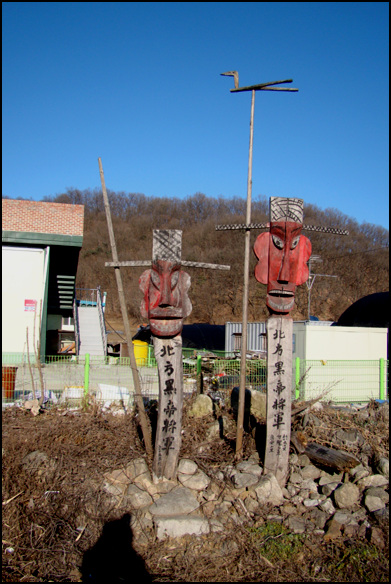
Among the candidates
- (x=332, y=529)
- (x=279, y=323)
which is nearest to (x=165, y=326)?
(x=279, y=323)

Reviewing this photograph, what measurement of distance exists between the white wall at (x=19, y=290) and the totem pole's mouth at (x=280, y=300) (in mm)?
13400

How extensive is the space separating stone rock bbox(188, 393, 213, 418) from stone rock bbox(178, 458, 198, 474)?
1.80 meters

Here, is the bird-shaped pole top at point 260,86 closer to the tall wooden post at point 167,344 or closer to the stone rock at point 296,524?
the tall wooden post at point 167,344

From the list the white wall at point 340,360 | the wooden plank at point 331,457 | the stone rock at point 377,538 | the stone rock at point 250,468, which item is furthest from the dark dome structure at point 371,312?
the stone rock at point 377,538

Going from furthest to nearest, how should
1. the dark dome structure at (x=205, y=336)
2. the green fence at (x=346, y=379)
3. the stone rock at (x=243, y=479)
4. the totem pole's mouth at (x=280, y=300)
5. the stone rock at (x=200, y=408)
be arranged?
1. the dark dome structure at (x=205, y=336)
2. the green fence at (x=346, y=379)
3. the stone rock at (x=200, y=408)
4. the totem pole's mouth at (x=280, y=300)
5. the stone rock at (x=243, y=479)

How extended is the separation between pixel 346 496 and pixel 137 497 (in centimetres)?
292

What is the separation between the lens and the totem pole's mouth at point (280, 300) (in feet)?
22.3

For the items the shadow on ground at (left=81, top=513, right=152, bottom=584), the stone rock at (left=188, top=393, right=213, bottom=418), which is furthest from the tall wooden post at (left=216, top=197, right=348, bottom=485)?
the shadow on ground at (left=81, top=513, right=152, bottom=584)

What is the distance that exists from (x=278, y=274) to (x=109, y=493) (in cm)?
396

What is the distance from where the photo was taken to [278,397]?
6.88m

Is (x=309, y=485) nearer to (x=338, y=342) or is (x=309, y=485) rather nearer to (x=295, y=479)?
(x=295, y=479)

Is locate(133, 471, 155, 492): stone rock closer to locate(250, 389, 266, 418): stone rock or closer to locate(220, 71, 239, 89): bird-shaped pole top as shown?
locate(250, 389, 266, 418): stone rock

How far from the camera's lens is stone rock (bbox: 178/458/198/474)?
268 inches

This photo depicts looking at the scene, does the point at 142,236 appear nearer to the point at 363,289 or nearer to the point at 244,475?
the point at 363,289
